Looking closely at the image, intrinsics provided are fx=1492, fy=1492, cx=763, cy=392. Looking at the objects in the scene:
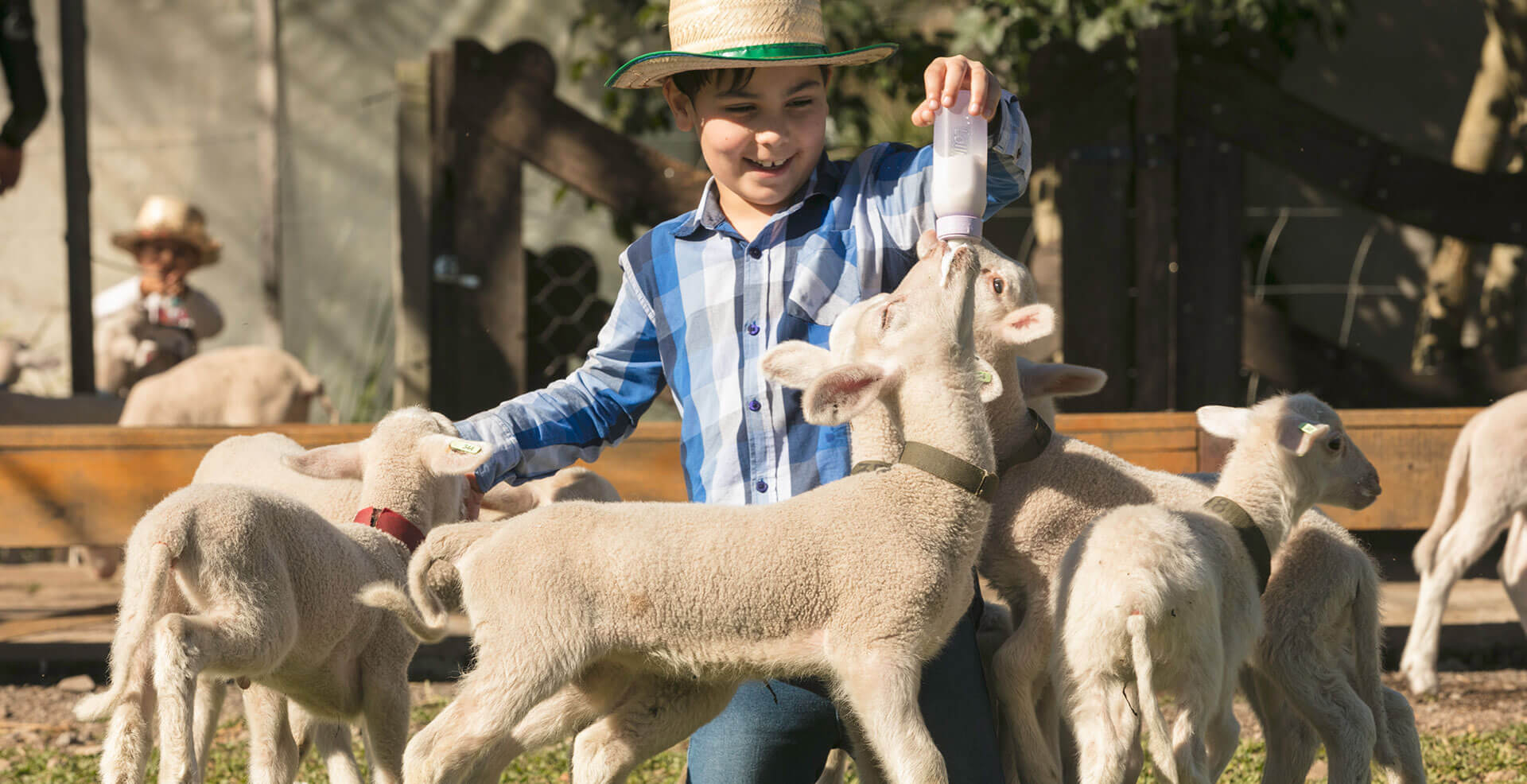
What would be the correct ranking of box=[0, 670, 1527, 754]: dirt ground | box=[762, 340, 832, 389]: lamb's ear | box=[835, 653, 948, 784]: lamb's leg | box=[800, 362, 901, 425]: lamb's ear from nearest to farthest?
box=[835, 653, 948, 784]: lamb's leg, box=[800, 362, 901, 425]: lamb's ear, box=[762, 340, 832, 389]: lamb's ear, box=[0, 670, 1527, 754]: dirt ground

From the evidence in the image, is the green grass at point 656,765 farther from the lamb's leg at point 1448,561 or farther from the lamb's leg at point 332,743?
the lamb's leg at point 1448,561

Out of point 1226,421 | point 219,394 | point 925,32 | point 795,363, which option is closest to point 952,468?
point 795,363

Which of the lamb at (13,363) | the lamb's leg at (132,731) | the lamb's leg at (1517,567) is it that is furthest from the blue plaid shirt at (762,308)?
the lamb at (13,363)

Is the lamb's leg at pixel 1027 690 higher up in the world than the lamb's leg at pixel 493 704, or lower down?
lower down

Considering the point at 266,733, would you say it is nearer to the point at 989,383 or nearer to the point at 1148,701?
the point at 989,383

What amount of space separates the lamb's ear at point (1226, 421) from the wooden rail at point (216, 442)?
1.41 metres

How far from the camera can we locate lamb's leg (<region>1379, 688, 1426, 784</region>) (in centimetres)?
320

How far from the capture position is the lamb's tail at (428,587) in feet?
8.10

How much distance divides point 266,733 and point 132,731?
85 centimetres

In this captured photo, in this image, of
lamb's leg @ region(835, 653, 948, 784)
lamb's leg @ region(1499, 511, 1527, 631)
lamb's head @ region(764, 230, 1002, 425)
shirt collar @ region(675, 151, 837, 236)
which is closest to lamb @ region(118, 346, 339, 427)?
shirt collar @ region(675, 151, 837, 236)

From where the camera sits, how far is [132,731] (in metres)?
2.65

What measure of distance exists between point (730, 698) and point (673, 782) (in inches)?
54.9

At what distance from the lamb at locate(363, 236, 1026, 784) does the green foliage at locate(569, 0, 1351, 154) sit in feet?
10.7

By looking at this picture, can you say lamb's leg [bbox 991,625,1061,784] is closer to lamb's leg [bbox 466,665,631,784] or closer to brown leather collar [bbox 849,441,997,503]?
brown leather collar [bbox 849,441,997,503]
